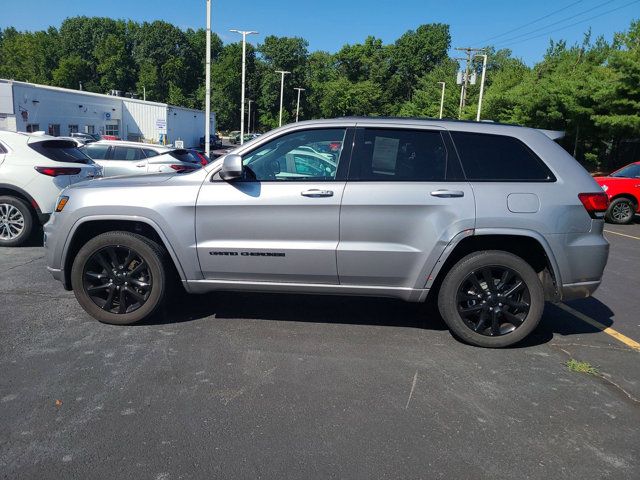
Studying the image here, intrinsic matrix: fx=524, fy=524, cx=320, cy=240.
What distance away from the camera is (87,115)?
42.2m

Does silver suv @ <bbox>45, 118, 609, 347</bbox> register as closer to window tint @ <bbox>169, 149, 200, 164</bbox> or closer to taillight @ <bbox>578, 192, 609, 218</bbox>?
taillight @ <bbox>578, 192, 609, 218</bbox>

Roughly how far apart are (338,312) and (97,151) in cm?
1050

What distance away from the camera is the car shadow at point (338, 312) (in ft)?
16.8

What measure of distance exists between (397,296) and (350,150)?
1325mm

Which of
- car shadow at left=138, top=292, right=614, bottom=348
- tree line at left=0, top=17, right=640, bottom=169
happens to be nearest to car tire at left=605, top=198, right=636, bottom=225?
car shadow at left=138, top=292, right=614, bottom=348

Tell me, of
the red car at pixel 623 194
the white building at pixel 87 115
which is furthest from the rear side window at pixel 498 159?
the white building at pixel 87 115

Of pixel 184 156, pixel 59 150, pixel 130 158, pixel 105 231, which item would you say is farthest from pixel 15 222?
pixel 184 156

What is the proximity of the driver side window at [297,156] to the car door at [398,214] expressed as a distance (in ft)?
0.70

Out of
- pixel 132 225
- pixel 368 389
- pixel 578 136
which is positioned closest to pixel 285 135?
pixel 132 225

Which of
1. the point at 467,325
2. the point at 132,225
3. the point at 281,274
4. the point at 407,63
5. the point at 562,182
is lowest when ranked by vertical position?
the point at 467,325

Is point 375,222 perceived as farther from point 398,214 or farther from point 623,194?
point 623,194

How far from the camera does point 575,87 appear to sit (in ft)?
82.9

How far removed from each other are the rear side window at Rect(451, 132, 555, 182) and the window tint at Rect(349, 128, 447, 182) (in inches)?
7.8

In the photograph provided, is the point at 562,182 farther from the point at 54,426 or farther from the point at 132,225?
the point at 54,426
